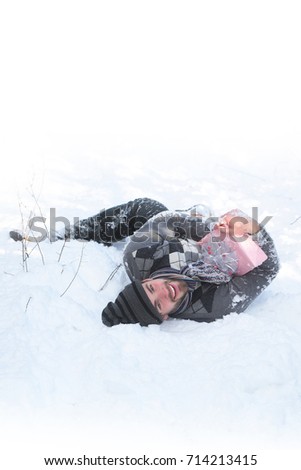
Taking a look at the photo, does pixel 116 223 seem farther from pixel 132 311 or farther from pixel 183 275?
pixel 132 311

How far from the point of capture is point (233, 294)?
2.55 meters

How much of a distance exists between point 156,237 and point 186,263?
354 mm

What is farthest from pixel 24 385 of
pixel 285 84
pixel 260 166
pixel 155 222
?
pixel 285 84

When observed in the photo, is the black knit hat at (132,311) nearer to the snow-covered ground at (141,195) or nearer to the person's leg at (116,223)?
the snow-covered ground at (141,195)

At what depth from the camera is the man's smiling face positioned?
7.83 feet

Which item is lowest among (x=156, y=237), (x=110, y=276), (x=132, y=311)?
(x=110, y=276)

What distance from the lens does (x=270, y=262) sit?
269 cm

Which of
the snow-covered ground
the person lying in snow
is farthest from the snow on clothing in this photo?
the snow-covered ground

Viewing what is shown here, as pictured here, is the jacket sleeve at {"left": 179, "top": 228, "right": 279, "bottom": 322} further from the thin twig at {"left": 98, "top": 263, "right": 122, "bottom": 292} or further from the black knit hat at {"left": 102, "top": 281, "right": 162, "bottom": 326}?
the thin twig at {"left": 98, "top": 263, "right": 122, "bottom": 292}

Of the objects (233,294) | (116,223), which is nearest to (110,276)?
(116,223)

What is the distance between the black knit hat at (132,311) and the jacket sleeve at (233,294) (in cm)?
31

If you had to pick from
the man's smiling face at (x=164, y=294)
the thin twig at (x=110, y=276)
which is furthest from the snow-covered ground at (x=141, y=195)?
the man's smiling face at (x=164, y=294)

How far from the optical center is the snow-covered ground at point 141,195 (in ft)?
5.64

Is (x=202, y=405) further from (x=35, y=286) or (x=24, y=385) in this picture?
(x=35, y=286)
